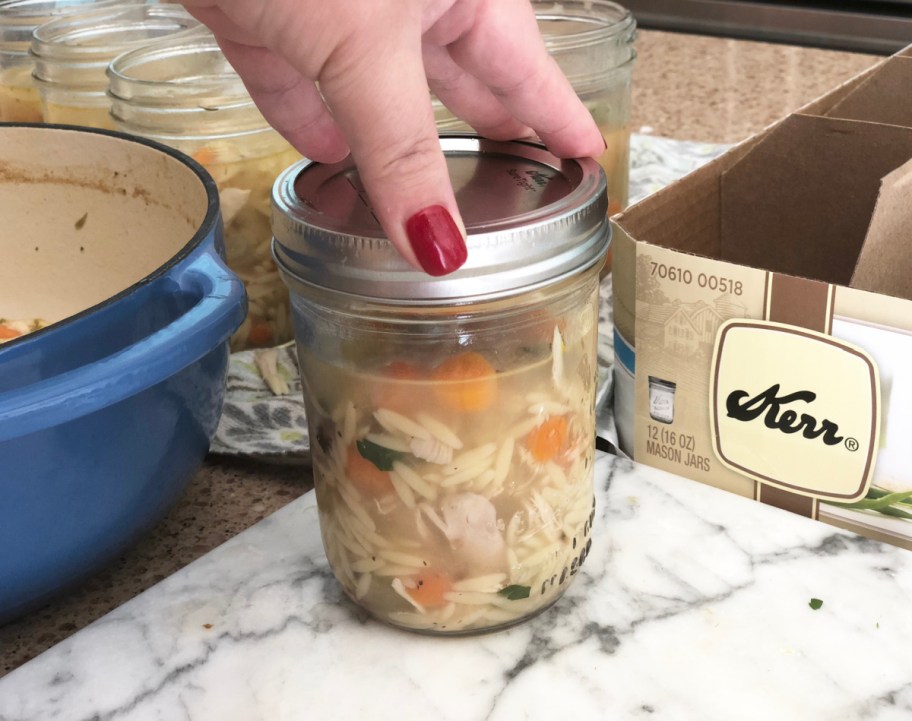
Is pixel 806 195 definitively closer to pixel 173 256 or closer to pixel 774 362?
pixel 774 362

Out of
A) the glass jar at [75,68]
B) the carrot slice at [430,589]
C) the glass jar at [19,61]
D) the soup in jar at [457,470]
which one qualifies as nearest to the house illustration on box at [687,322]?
the soup in jar at [457,470]

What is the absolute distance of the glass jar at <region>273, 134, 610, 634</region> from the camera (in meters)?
0.46

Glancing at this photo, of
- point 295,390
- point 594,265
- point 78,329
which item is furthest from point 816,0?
point 78,329

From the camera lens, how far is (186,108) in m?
0.80

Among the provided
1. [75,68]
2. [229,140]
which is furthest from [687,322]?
[75,68]

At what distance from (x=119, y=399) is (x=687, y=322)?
0.33 metres

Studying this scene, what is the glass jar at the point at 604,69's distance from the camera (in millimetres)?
860

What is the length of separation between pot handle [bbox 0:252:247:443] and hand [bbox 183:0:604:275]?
0.35 ft

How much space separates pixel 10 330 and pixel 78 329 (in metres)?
0.30

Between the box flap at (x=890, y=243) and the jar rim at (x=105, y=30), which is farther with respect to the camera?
the jar rim at (x=105, y=30)

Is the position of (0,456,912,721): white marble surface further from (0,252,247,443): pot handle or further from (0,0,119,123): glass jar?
(0,0,119,123): glass jar

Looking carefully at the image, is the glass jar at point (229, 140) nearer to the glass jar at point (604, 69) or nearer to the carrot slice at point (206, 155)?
the carrot slice at point (206, 155)

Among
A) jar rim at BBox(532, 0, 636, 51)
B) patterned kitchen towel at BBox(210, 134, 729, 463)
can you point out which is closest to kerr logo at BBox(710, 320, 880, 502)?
patterned kitchen towel at BBox(210, 134, 729, 463)

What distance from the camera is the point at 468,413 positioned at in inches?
19.0
